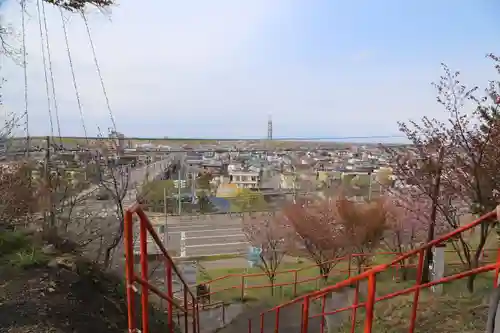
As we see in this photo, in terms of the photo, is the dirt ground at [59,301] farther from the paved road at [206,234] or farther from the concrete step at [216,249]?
the concrete step at [216,249]

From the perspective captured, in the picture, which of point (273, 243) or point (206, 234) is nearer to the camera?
point (273, 243)

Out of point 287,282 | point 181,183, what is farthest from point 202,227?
point 287,282

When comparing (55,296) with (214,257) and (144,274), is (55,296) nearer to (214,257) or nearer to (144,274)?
(144,274)

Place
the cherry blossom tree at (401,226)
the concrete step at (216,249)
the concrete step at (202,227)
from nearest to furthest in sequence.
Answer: the cherry blossom tree at (401,226) → the concrete step at (216,249) → the concrete step at (202,227)

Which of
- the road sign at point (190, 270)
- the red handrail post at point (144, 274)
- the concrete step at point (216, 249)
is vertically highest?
the red handrail post at point (144, 274)

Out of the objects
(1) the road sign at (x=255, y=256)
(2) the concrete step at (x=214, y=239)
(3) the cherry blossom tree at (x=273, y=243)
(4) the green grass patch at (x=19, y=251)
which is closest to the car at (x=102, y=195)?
(4) the green grass patch at (x=19, y=251)

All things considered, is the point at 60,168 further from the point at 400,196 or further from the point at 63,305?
the point at 400,196

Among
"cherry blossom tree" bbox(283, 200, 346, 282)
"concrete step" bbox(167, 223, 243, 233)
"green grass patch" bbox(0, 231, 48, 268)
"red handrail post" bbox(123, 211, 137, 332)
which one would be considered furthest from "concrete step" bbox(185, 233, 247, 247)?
"red handrail post" bbox(123, 211, 137, 332)

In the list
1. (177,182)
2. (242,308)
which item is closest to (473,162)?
(242,308)

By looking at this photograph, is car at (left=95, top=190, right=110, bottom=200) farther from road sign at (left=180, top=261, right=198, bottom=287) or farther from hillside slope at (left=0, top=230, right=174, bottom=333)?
road sign at (left=180, top=261, right=198, bottom=287)

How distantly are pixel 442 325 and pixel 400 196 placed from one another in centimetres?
550

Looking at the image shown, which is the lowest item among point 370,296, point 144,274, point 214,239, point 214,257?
point 214,257

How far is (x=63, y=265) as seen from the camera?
179 inches

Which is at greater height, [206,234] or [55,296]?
[55,296]
